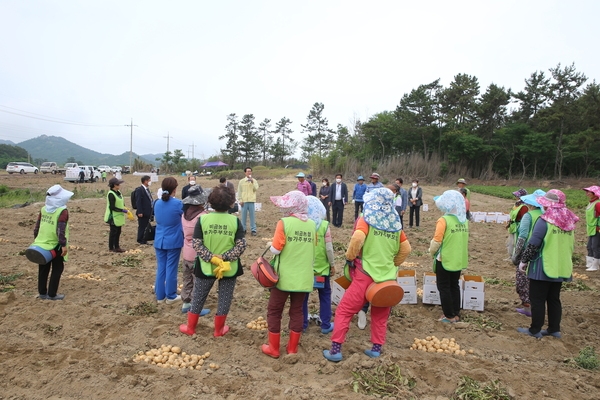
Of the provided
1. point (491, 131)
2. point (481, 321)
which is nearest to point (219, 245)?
point (481, 321)

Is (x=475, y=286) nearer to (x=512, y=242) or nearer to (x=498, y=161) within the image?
(x=512, y=242)

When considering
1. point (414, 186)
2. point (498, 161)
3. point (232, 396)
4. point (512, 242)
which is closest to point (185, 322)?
point (232, 396)

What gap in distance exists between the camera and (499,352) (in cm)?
425

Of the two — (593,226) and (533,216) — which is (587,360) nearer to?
(533,216)

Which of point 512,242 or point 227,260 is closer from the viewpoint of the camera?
point 227,260

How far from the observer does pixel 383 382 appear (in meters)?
3.37

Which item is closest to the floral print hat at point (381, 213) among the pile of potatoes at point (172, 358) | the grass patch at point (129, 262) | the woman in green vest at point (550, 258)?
the woman in green vest at point (550, 258)

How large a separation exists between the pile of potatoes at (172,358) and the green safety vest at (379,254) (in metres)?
1.78

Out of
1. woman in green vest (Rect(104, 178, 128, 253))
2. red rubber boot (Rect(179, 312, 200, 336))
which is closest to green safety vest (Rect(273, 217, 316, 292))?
red rubber boot (Rect(179, 312, 200, 336))

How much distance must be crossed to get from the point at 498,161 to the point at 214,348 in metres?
39.8

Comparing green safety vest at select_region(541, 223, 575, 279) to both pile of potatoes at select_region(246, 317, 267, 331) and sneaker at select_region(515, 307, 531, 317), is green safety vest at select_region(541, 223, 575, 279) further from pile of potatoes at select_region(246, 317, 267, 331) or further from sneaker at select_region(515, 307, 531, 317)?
pile of potatoes at select_region(246, 317, 267, 331)

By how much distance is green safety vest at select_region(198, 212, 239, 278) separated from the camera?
13.4ft

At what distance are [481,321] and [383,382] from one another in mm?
2367

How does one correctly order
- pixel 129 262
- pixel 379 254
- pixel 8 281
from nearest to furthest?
pixel 379 254 < pixel 8 281 < pixel 129 262
